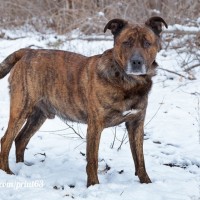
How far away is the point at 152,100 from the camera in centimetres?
804

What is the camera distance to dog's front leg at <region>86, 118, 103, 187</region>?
468cm

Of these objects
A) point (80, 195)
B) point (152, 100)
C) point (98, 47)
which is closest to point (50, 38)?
point (98, 47)

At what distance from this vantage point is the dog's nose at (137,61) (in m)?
4.41

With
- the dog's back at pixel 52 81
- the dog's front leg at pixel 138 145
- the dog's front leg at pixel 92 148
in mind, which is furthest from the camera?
the dog's back at pixel 52 81

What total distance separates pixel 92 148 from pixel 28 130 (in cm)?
124

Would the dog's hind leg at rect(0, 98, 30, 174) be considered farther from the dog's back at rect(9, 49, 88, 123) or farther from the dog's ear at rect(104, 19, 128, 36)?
the dog's ear at rect(104, 19, 128, 36)

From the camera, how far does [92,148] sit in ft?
15.5

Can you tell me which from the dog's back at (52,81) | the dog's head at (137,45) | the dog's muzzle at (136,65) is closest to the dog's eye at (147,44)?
the dog's head at (137,45)

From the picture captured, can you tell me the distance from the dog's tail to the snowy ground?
1.08 metres

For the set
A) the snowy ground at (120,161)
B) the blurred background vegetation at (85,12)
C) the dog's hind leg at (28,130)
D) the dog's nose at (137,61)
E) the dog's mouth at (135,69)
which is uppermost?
the dog's nose at (137,61)

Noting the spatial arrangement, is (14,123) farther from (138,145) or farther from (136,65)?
(136,65)

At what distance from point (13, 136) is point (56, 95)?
2.25 feet

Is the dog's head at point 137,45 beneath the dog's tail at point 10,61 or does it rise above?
above

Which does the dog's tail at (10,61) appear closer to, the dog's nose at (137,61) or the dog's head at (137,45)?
the dog's head at (137,45)
